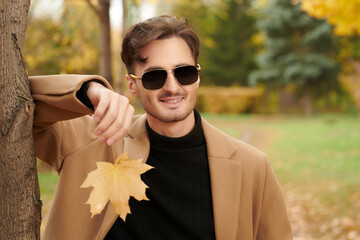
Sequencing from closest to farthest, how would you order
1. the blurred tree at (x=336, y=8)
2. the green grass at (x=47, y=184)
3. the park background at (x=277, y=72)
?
the park background at (x=277, y=72), the green grass at (x=47, y=184), the blurred tree at (x=336, y=8)

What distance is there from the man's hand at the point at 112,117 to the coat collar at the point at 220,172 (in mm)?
752

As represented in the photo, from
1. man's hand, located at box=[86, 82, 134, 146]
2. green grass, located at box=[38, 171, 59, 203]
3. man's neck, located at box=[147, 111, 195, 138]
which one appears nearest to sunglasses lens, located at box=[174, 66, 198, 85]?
man's neck, located at box=[147, 111, 195, 138]

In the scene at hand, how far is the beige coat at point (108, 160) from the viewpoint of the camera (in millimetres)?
1608

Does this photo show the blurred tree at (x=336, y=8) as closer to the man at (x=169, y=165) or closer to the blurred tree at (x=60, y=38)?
the blurred tree at (x=60, y=38)

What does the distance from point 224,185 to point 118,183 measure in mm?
871

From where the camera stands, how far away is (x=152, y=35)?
218cm

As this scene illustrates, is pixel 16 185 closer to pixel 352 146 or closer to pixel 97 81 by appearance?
pixel 97 81

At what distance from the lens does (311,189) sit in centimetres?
716

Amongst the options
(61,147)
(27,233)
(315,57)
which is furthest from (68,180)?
(315,57)

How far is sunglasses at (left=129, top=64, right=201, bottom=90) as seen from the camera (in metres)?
2.09

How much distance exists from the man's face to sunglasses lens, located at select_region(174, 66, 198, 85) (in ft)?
0.07

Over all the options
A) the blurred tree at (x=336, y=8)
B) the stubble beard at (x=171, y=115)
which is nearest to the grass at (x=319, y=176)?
the blurred tree at (x=336, y=8)

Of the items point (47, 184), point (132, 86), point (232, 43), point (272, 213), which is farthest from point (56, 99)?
point (232, 43)

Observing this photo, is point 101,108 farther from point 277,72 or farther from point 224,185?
point 277,72
